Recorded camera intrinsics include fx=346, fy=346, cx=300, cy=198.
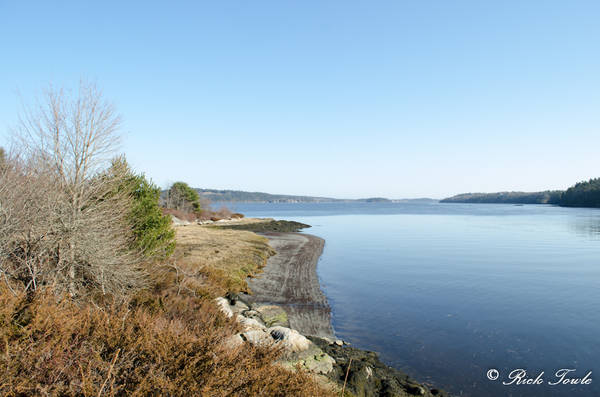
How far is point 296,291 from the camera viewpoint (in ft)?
61.0

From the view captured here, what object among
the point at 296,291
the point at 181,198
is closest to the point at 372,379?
the point at 296,291

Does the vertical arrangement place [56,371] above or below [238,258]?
above

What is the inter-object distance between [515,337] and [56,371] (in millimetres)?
13771

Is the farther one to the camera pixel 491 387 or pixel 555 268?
pixel 555 268

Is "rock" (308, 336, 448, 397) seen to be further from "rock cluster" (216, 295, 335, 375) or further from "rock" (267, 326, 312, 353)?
"rock" (267, 326, 312, 353)

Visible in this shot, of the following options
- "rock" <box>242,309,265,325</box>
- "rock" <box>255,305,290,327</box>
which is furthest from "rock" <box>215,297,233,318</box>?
"rock" <box>255,305,290,327</box>

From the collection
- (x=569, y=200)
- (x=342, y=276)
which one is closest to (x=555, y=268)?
(x=342, y=276)

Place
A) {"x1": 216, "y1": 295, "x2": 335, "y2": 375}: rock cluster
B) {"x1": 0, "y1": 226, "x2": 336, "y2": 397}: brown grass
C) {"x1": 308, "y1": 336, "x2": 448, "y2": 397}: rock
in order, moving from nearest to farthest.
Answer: {"x1": 0, "y1": 226, "x2": 336, "y2": 397}: brown grass, {"x1": 216, "y1": 295, "x2": 335, "y2": 375}: rock cluster, {"x1": 308, "y1": 336, "x2": 448, "y2": 397}: rock

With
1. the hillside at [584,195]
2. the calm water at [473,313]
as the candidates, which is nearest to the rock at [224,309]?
the calm water at [473,313]

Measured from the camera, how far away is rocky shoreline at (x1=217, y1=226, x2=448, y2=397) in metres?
8.13

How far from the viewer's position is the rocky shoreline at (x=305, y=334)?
8133mm

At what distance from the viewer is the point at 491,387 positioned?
917 centimetres

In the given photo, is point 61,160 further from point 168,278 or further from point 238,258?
point 238,258

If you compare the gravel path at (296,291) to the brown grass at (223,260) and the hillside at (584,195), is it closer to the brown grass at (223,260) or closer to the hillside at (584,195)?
the brown grass at (223,260)
